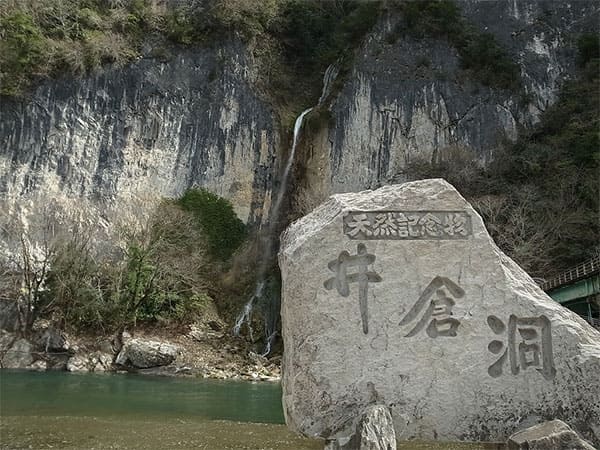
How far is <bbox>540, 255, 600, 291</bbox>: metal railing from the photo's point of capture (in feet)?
43.6

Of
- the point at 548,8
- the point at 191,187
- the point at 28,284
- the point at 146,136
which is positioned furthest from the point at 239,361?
the point at 548,8

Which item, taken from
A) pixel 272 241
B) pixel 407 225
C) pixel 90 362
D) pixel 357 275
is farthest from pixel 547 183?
pixel 357 275

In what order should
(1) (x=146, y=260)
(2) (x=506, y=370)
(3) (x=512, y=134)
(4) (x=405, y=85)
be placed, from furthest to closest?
→ (4) (x=405, y=85) < (3) (x=512, y=134) < (1) (x=146, y=260) < (2) (x=506, y=370)

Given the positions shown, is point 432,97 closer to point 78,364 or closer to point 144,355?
point 144,355

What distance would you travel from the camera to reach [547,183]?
58.6 ft

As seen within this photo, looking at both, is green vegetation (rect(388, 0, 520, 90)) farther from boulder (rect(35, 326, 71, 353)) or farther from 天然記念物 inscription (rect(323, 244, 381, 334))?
天然記念物 inscription (rect(323, 244, 381, 334))

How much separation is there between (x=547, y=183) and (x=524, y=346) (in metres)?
15.3

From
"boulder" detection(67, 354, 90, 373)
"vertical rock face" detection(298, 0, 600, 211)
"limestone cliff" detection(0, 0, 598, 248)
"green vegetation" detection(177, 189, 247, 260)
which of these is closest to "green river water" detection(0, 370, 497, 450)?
"boulder" detection(67, 354, 90, 373)

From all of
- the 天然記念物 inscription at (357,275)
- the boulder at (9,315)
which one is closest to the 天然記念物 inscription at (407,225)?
the 天然記念物 inscription at (357,275)

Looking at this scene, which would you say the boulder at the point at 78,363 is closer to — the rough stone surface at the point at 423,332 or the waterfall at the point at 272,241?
the waterfall at the point at 272,241

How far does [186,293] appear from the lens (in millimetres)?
19578

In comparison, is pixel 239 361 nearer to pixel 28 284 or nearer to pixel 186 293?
pixel 186 293

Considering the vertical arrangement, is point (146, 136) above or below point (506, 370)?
above

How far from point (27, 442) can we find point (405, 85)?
2020 cm
